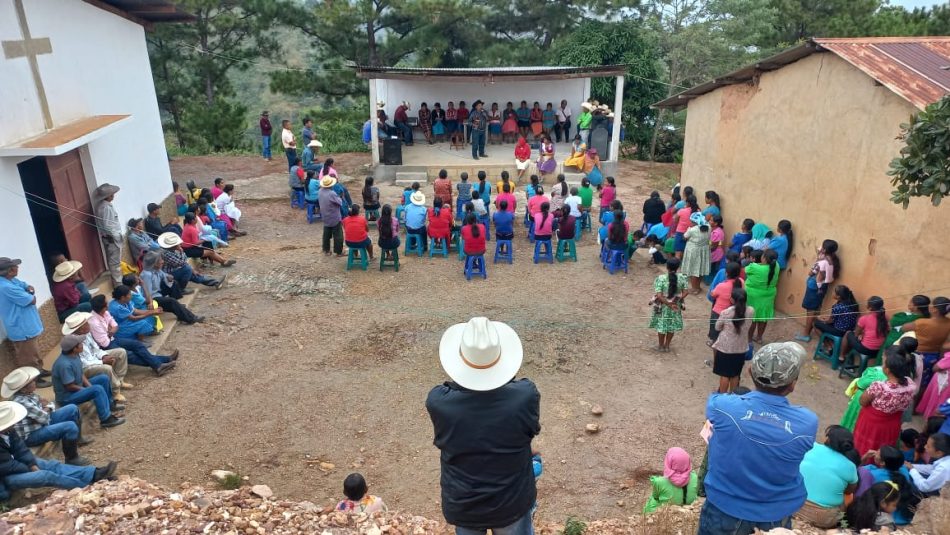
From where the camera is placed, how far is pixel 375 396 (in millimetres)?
7195

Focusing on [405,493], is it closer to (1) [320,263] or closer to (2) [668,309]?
(2) [668,309]

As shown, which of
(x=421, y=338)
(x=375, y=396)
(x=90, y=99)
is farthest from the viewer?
(x=90, y=99)

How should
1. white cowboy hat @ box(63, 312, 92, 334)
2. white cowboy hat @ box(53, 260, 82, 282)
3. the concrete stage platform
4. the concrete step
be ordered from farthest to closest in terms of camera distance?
the concrete stage platform, the concrete step, white cowboy hat @ box(53, 260, 82, 282), white cowboy hat @ box(63, 312, 92, 334)

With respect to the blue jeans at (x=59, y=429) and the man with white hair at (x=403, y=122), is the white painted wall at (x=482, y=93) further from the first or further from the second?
the blue jeans at (x=59, y=429)

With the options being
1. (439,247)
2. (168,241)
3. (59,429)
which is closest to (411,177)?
(439,247)

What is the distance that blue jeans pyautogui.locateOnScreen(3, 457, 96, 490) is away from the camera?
5.00 m

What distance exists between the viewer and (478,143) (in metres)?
17.8

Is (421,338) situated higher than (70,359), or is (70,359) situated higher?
(70,359)

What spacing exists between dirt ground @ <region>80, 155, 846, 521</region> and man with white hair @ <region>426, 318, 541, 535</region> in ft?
7.89

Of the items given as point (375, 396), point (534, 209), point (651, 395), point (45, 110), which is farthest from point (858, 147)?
point (45, 110)

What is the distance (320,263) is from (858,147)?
8217 mm

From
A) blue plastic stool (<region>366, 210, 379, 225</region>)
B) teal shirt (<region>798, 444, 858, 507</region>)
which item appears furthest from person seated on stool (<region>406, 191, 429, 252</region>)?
teal shirt (<region>798, 444, 858, 507</region>)

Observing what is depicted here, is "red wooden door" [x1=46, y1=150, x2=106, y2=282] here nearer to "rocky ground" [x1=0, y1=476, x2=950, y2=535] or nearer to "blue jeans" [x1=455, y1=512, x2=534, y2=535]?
"rocky ground" [x1=0, y1=476, x2=950, y2=535]

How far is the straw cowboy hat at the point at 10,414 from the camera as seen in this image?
16.3 ft
